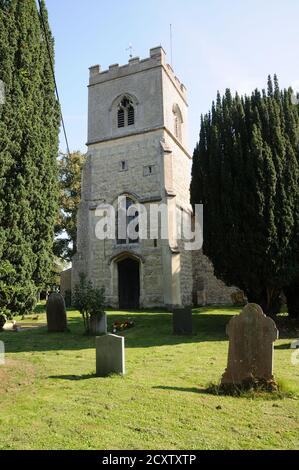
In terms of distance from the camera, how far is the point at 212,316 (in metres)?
16.5

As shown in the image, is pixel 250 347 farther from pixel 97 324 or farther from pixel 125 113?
pixel 125 113

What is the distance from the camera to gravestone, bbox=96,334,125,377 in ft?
22.5

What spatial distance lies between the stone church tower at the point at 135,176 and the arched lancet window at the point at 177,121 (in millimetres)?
126

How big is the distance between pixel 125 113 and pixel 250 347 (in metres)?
19.1

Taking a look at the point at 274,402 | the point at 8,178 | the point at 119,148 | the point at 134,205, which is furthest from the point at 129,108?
the point at 274,402

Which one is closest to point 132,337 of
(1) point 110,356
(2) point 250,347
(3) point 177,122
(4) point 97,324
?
(4) point 97,324

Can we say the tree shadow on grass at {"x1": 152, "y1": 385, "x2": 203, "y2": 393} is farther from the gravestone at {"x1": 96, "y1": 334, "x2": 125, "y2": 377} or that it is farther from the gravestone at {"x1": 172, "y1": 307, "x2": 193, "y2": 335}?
the gravestone at {"x1": 172, "y1": 307, "x2": 193, "y2": 335}

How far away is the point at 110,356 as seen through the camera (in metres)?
6.90

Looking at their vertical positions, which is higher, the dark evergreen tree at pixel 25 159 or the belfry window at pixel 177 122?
the belfry window at pixel 177 122

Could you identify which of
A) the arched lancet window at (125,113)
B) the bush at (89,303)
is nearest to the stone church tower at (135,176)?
the arched lancet window at (125,113)

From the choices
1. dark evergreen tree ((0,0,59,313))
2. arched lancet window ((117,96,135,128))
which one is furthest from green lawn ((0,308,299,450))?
arched lancet window ((117,96,135,128))

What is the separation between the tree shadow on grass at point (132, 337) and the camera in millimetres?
10122

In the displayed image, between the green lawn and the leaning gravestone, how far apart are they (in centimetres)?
333

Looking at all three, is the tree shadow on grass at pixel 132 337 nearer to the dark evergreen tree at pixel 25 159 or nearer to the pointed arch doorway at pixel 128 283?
the dark evergreen tree at pixel 25 159
